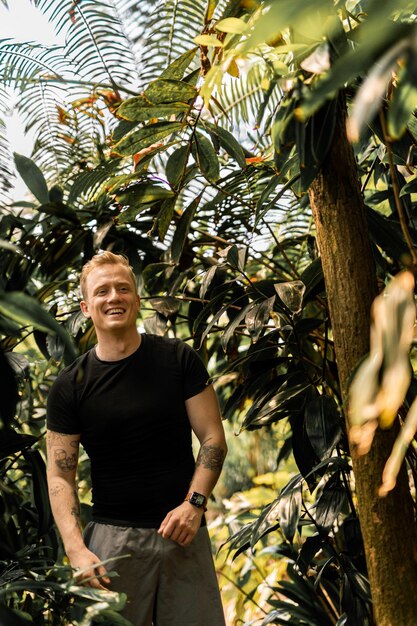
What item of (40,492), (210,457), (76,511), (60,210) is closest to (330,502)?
(210,457)

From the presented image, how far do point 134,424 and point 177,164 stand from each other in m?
0.60

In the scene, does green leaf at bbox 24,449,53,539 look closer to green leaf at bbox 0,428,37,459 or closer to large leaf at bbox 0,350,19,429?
green leaf at bbox 0,428,37,459

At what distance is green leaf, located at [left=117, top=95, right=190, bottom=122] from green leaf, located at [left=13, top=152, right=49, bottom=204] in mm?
771

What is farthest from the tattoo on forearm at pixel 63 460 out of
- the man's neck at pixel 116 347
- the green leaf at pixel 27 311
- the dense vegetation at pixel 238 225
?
the green leaf at pixel 27 311

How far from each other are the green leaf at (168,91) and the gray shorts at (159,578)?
3.13 feet

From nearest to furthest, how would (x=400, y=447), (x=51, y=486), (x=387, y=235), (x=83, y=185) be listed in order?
(x=400, y=447) → (x=387, y=235) → (x=51, y=486) → (x=83, y=185)

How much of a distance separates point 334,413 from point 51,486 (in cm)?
68

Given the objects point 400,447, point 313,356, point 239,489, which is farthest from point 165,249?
point 239,489

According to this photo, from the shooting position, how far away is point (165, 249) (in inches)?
94.6

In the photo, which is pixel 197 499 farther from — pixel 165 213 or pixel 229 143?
pixel 229 143

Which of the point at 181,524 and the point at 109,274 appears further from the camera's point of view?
the point at 109,274

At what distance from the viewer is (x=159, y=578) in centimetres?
178

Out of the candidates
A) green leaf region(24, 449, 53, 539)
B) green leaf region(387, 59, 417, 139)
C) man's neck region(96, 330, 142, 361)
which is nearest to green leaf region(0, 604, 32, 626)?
green leaf region(387, 59, 417, 139)

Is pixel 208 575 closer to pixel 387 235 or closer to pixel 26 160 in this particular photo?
pixel 387 235
